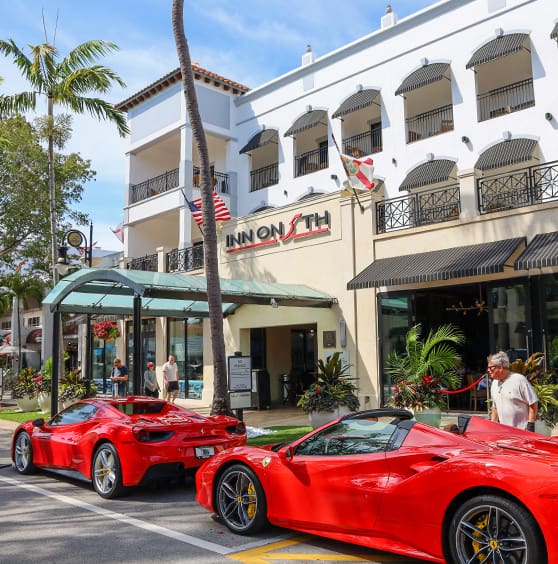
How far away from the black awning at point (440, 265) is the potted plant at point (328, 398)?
7.61ft

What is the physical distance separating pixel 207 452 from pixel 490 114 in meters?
16.9

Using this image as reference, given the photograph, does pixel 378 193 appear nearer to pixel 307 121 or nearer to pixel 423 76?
pixel 423 76

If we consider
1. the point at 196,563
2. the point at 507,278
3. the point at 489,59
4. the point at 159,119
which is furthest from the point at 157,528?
the point at 159,119

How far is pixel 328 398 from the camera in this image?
1289 centimetres

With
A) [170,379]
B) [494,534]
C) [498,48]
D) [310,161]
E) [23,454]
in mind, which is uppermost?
[498,48]

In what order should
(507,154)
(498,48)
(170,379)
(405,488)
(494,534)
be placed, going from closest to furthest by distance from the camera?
(494,534)
(405,488)
(170,379)
(507,154)
(498,48)

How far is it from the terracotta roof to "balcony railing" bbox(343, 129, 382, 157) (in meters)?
7.01

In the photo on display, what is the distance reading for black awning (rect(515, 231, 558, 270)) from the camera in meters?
11.4

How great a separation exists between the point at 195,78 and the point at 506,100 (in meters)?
13.5

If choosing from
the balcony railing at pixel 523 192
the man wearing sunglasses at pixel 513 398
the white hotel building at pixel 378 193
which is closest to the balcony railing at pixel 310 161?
the white hotel building at pixel 378 193

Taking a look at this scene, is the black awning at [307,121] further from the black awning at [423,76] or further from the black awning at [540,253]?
the black awning at [540,253]

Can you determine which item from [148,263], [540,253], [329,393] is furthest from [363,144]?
[329,393]

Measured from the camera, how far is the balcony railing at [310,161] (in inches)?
993

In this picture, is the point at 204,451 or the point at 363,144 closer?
the point at 204,451
